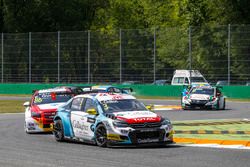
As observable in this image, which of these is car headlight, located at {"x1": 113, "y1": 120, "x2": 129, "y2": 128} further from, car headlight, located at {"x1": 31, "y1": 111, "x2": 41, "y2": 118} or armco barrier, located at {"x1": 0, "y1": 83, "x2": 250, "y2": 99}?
armco barrier, located at {"x1": 0, "y1": 83, "x2": 250, "y2": 99}

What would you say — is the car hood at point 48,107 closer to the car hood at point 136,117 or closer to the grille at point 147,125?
the car hood at point 136,117

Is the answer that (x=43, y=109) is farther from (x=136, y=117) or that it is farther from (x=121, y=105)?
(x=136, y=117)

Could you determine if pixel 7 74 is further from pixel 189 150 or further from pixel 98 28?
pixel 189 150

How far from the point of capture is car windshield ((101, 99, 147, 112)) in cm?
1795

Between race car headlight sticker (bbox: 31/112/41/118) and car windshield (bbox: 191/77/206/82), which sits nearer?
race car headlight sticker (bbox: 31/112/41/118)

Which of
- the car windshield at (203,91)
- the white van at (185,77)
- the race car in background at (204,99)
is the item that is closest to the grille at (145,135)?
the race car in background at (204,99)

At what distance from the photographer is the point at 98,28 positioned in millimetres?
80938

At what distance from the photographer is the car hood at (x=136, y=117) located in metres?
16.9

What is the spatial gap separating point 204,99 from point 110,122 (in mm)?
18910

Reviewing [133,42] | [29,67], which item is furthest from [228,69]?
[29,67]

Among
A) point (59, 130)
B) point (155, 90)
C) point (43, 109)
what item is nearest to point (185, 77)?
point (155, 90)

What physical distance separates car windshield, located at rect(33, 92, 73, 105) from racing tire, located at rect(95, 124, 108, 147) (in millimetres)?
6143

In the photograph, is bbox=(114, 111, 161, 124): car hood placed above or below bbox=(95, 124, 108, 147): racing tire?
above

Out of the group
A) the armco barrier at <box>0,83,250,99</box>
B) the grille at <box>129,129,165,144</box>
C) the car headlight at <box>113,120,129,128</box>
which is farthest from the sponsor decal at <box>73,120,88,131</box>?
the armco barrier at <box>0,83,250,99</box>
